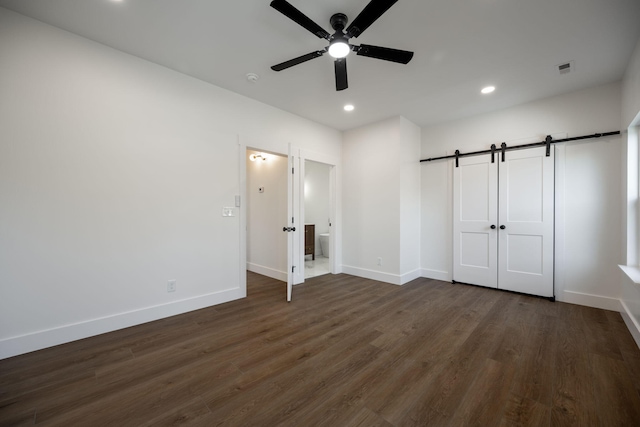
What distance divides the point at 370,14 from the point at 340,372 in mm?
2587

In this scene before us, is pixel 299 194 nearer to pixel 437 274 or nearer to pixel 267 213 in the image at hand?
pixel 267 213

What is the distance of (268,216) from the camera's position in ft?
15.5

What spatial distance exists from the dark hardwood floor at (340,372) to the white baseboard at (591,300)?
199 millimetres

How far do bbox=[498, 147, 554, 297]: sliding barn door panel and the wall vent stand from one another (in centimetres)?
100

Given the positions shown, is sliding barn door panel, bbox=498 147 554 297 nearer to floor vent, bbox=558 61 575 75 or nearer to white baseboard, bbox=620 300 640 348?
white baseboard, bbox=620 300 640 348

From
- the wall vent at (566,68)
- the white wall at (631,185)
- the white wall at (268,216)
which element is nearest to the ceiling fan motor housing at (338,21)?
the white wall at (268,216)

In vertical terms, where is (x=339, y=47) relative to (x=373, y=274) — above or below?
above

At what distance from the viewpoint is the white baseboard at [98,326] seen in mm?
2107

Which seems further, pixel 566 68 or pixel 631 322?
pixel 566 68

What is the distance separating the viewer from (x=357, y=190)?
4.75 meters

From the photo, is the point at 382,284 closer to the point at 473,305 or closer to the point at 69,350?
the point at 473,305

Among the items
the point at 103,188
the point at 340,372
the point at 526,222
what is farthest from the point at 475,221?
the point at 103,188

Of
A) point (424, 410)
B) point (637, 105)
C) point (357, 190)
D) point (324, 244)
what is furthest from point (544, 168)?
point (324, 244)

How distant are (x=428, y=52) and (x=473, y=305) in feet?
9.99
